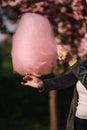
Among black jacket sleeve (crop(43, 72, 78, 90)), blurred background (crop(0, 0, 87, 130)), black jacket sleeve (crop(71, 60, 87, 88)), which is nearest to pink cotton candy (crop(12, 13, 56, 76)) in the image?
blurred background (crop(0, 0, 87, 130))

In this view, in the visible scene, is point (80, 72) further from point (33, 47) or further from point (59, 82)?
point (33, 47)

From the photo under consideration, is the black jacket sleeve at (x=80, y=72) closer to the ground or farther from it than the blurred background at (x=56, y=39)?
farther from it

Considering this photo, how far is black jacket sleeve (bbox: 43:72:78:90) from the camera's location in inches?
181

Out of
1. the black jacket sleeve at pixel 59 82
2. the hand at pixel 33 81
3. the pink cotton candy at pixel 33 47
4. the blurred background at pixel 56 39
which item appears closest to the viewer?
the hand at pixel 33 81

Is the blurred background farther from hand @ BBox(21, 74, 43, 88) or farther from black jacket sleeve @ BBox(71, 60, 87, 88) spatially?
hand @ BBox(21, 74, 43, 88)

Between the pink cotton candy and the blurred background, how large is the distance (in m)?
0.49

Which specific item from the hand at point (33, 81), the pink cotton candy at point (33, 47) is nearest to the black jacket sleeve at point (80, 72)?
the hand at point (33, 81)

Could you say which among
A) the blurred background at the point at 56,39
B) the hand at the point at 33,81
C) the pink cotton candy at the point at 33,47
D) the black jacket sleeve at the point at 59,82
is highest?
the hand at the point at 33,81

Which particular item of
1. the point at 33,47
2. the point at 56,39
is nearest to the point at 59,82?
the point at 33,47

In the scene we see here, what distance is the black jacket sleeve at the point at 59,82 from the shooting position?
15.1 feet

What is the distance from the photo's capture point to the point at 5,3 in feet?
24.3

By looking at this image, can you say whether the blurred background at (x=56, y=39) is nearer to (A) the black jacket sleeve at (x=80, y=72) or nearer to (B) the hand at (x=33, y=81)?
(A) the black jacket sleeve at (x=80, y=72)

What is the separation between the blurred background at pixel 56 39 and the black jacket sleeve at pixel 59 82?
4.50 ft

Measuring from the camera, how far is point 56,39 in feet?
24.3
